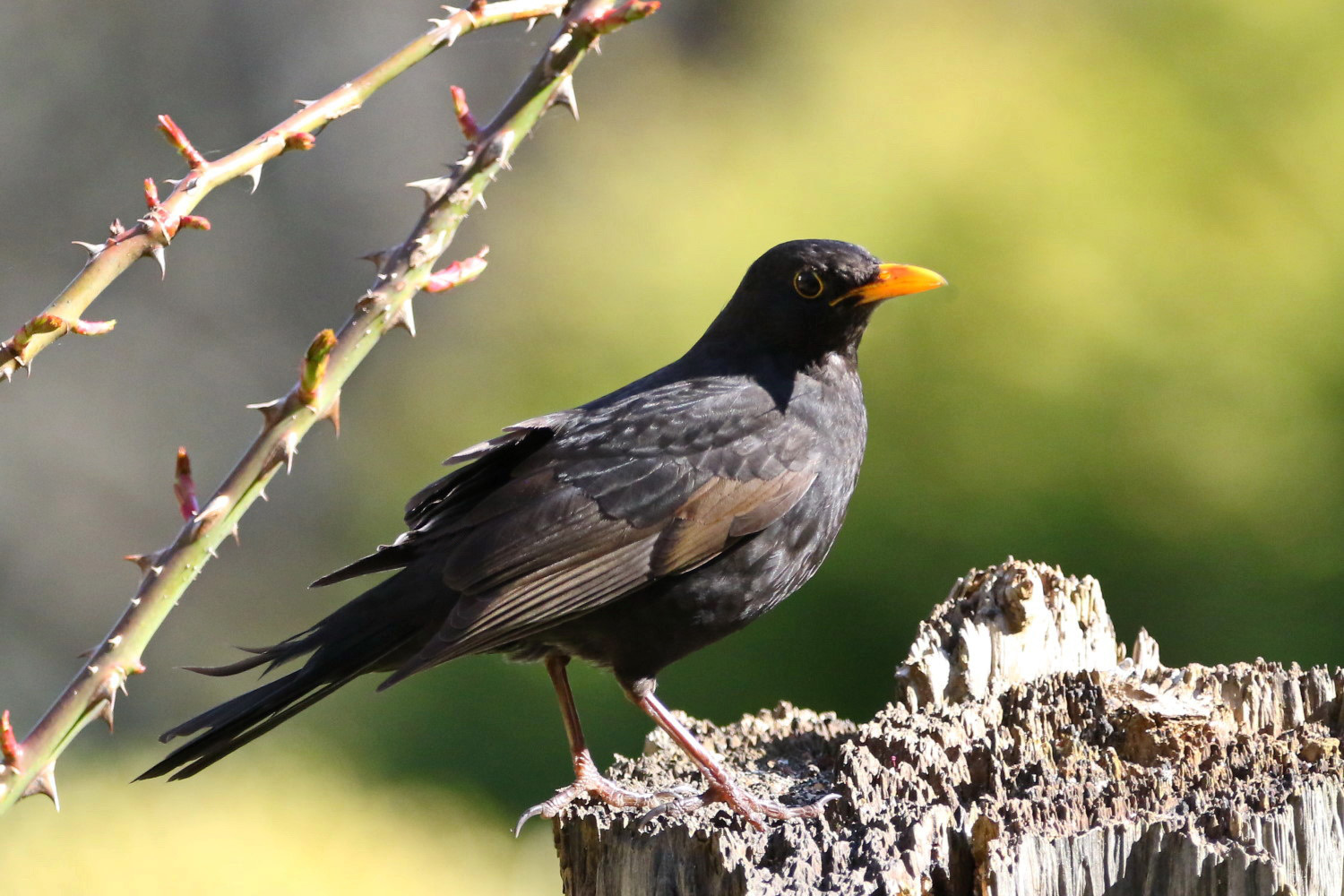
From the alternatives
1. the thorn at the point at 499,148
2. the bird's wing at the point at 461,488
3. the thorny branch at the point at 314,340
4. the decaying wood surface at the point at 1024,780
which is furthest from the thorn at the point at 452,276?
the bird's wing at the point at 461,488

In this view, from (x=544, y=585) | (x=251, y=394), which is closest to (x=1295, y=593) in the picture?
(x=544, y=585)

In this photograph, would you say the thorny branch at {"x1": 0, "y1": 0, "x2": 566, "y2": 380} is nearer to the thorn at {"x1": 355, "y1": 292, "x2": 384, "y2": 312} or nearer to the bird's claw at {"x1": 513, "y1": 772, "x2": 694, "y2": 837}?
the thorn at {"x1": 355, "y1": 292, "x2": 384, "y2": 312}

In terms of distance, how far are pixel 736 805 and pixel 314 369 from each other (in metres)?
1.98

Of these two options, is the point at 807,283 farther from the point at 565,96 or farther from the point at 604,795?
the point at 565,96

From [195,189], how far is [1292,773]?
86.4 inches

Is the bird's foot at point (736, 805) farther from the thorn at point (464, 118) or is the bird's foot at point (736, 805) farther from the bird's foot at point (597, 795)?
the thorn at point (464, 118)

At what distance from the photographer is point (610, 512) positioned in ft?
10.6

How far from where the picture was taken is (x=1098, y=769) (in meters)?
2.77

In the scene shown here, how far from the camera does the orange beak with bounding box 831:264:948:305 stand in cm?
335

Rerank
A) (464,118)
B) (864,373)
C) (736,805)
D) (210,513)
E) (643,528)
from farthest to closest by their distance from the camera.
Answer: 1. (864,373)
2. (643,528)
3. (736,805)
4. (464,118)
5. (210,513)

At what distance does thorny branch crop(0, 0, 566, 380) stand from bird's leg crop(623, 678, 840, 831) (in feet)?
5.63

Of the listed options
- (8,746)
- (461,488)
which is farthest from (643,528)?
(8,746)

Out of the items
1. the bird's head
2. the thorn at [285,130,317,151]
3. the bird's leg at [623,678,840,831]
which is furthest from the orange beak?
the thorn at [285,130,317,151]

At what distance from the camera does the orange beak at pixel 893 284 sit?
335 centimetres
